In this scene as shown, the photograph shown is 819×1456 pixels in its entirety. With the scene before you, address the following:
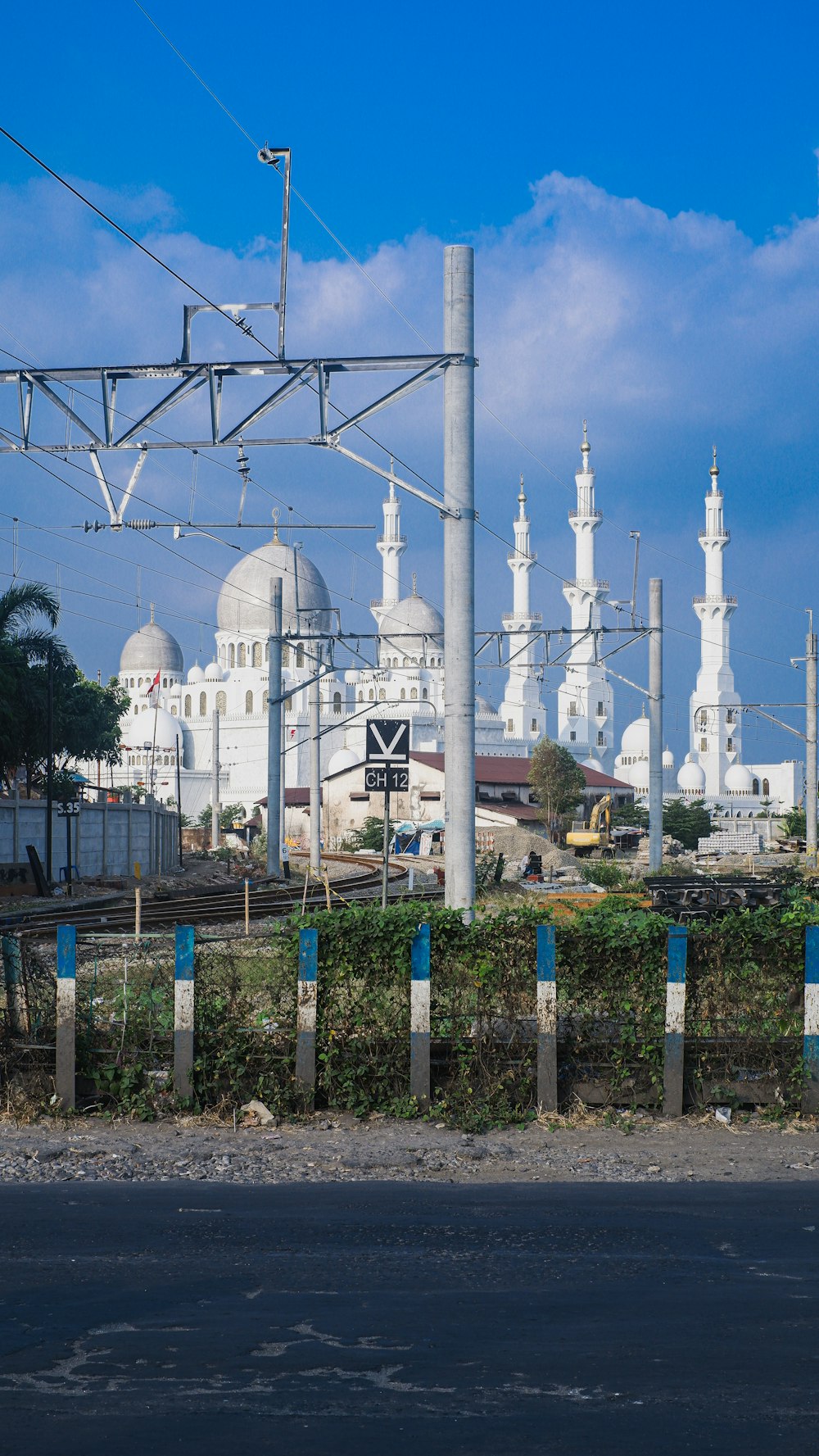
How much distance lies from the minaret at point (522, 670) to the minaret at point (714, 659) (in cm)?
1374

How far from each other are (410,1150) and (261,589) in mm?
109954

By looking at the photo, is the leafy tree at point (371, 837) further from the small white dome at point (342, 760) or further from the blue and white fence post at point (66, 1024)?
the blue and white fence post at point (66, 1024)

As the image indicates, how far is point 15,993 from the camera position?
33.6 ft

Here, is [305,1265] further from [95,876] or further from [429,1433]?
[95,876]

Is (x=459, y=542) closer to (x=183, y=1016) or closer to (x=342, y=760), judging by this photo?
(x=183, y=1016)

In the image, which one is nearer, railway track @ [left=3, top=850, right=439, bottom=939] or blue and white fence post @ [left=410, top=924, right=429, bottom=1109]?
blue and white fence post @ [left=410, top=924, right=429, bottom=1109]


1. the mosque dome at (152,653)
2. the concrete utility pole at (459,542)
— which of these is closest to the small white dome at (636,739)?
the mosque dome at (152,653)

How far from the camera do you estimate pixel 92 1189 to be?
26.3 ft

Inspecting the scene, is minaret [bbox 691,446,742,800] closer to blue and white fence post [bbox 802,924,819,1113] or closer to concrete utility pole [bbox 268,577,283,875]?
concrete utility pole [bbox 268,577,283,875]

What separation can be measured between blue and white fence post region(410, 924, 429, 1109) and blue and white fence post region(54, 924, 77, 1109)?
2272 millimetres

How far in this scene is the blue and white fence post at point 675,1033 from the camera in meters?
9.66

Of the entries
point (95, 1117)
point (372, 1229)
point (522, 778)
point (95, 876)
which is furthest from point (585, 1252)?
point (522, 778)

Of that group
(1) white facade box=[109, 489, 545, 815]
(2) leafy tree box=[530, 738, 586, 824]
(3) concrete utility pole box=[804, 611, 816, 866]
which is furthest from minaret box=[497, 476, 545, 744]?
(3) concrete utility pole box=[804, 611, 816, 866]

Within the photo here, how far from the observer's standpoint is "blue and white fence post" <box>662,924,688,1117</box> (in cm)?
966
